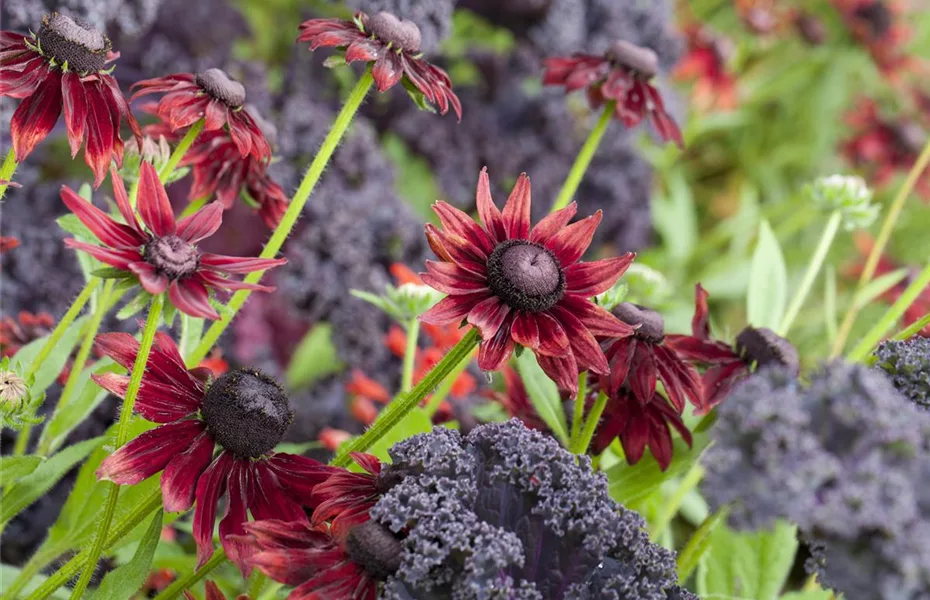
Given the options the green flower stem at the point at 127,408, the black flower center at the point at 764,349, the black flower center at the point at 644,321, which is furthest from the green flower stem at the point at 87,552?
the black flower center at the point at 764,349

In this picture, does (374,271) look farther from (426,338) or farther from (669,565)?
(669,565)

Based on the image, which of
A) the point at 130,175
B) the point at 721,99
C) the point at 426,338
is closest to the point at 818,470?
the point at 130,175

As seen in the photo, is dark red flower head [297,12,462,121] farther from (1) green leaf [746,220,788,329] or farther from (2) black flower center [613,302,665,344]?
(1) green leaf [746,220,788,329]

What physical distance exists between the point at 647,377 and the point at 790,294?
108 centimetres

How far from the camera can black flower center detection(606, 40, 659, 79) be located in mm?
913

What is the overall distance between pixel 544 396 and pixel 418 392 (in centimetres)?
21

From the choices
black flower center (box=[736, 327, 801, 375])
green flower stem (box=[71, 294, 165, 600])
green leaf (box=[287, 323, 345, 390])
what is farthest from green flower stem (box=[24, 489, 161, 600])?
green leaf (box=[287, 323, 345, 390])

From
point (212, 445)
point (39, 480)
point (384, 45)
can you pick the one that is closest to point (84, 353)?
point (39, 480)

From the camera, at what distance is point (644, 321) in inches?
26.2

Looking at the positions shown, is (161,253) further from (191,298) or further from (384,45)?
(384,45)

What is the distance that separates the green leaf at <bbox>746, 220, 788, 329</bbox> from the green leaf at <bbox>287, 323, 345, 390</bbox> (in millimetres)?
596

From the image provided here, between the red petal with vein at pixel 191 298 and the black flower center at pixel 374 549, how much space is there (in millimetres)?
139

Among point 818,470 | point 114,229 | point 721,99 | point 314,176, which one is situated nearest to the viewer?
point 818,470

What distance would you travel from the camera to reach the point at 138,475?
1.76 feet
